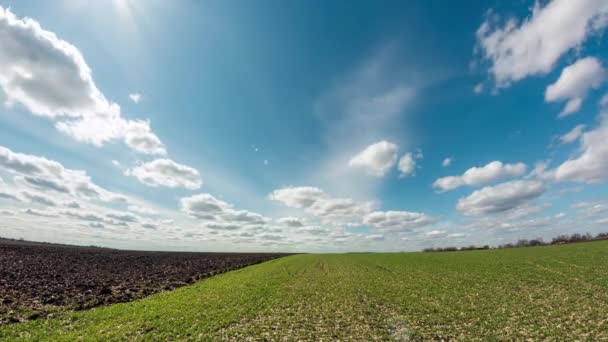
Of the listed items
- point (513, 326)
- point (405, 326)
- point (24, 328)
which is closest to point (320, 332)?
point (405, 326)

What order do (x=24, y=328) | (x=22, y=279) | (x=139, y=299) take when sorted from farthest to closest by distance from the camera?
(x=22, y=279), (x=139, y=299), (x=24, y=328)

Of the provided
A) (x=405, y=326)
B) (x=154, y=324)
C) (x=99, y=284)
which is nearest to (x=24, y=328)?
(x=154, y=324)

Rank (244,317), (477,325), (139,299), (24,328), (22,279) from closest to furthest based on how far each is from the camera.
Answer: (24,328)
(477,325)
(244,317)
(139,299)
(22,279)

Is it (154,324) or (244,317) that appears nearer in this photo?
(154,324)

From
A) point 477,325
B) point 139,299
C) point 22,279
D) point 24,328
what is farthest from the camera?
point 22,279

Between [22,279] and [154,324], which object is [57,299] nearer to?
[154,324]

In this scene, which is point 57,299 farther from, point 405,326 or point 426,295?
point 426,295

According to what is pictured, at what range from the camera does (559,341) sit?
11766mm

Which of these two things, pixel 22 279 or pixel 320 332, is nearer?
pixel 320 332

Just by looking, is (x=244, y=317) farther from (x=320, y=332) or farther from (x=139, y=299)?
(x=139, y=299)

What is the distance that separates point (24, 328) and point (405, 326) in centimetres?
2029

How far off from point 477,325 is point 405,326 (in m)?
3.90

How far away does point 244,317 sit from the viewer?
17000 millimetres

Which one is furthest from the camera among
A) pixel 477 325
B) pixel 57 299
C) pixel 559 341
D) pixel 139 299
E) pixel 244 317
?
pixel 139 299
